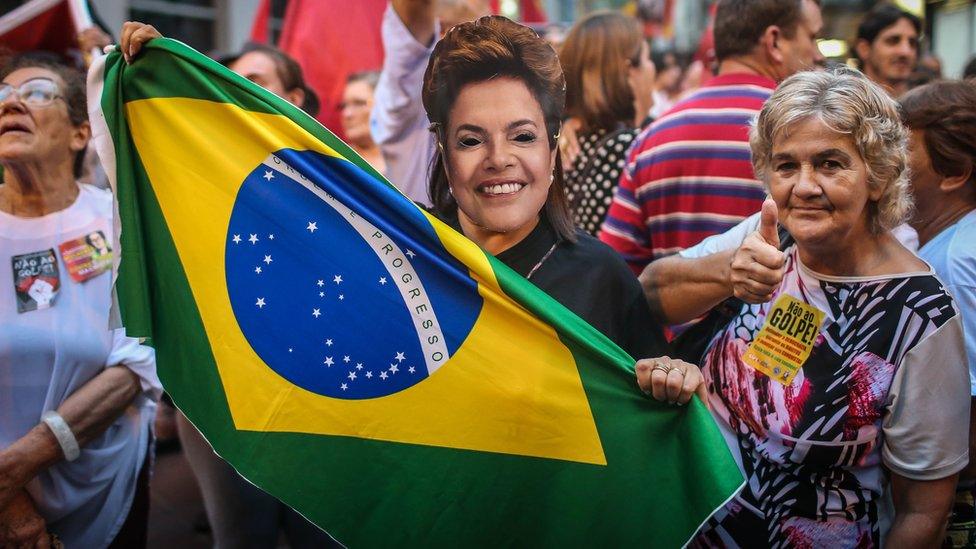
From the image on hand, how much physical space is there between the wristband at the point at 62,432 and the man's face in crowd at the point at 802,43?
2846 millimetres

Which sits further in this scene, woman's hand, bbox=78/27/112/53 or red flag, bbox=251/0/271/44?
red flag, bbox=251/0/271/44

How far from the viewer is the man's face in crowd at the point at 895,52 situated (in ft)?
17.4

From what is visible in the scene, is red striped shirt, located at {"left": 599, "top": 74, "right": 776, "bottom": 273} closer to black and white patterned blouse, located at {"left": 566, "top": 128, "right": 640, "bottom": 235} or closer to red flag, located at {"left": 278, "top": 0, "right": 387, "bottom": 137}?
black and white patterned blouse, located at {"left": 566, "top": 128, "right": 640, "bottom": 235}

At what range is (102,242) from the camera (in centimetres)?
295

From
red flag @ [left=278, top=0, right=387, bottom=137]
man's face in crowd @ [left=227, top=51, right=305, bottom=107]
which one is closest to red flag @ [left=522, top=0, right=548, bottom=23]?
red flag @ [left=278, top=0, right=387, bottom=137]

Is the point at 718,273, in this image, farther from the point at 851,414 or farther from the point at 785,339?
the point at 851,414

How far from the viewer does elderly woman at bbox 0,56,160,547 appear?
278 centimetres

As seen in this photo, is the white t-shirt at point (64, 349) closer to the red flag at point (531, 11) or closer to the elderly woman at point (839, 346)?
the elderly woman at point (839, 346)

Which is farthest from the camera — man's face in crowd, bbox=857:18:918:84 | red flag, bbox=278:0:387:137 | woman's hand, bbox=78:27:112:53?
red flag, bbox=278:0:387:137

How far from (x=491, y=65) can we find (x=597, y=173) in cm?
173

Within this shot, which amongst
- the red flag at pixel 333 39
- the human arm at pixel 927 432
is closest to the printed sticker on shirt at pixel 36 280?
the human arm at pixel 927 432

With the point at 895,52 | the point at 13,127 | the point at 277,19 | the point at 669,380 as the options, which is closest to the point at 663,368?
the point at 669,380

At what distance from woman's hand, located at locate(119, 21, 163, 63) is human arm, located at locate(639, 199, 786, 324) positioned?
150cm

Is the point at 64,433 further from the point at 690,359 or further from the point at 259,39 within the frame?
the point at 259,39
